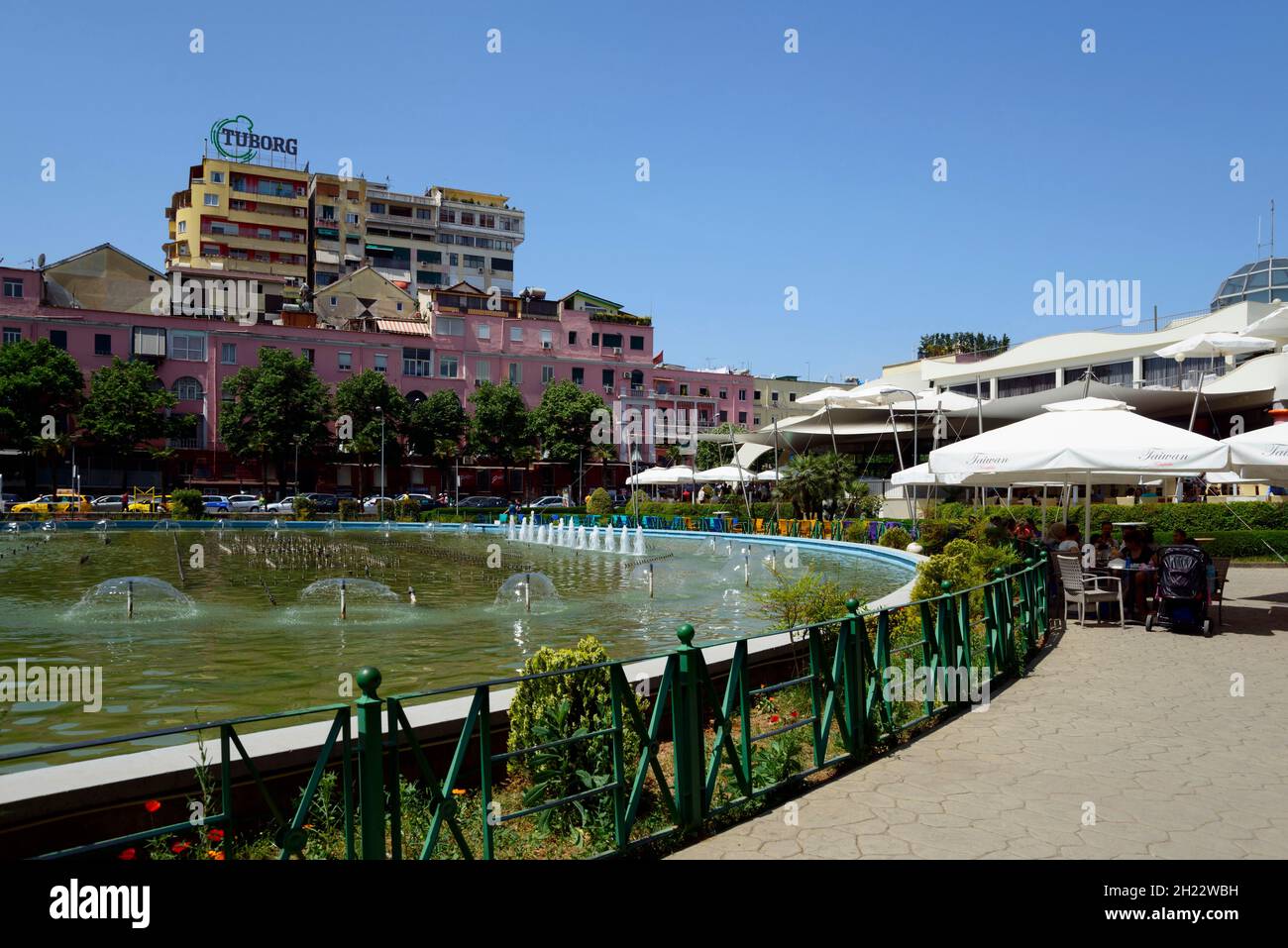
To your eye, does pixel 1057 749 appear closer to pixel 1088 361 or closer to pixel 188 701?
pixel 188 701

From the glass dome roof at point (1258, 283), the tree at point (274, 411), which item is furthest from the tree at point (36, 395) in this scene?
the glass dome roof at point (1258, 283)

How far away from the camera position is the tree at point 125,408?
5122 cm

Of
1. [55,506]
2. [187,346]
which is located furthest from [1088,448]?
[187,346]

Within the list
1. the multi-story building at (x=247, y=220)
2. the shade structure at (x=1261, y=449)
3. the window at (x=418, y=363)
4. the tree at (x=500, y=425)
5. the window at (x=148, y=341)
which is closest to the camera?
the shade structure at (x=1261, y=449)

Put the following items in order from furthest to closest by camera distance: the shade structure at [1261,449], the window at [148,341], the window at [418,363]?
the window at [418,363]
the window at [148,341]
the shade structure at [1261,449]

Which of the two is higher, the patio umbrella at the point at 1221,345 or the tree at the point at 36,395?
the tree at the point at 36,395

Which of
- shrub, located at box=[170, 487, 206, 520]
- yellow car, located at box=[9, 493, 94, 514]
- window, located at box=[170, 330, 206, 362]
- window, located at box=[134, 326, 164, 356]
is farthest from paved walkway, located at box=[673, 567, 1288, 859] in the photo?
window, located at box=[170, 330, 206, 362]

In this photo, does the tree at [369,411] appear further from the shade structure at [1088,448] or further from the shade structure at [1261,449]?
the shade structure at [1261,449]

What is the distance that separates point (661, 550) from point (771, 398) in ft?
188

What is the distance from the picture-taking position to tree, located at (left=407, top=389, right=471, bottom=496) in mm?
59781

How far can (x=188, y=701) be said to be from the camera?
8031 millimetres

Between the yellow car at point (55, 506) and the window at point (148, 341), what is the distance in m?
13.3
